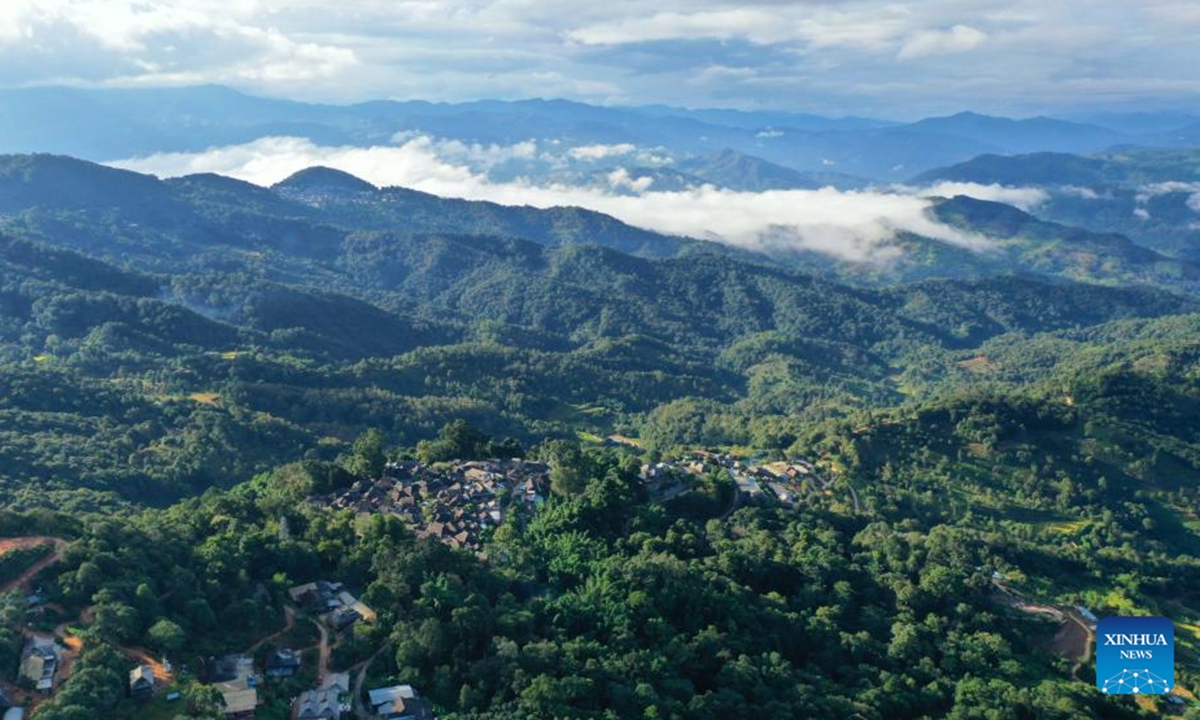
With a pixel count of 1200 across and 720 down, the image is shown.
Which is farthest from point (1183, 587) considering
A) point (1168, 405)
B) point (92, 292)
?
point (92, 292)

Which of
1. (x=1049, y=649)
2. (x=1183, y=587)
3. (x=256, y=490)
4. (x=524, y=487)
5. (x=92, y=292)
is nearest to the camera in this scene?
(x=1049, y=649)

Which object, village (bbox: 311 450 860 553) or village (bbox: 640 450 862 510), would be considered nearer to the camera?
village (bbox: 311 450 860 553)

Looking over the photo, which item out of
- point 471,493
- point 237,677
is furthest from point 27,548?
point 471,493

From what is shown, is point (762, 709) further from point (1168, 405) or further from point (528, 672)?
point (1168, 405)

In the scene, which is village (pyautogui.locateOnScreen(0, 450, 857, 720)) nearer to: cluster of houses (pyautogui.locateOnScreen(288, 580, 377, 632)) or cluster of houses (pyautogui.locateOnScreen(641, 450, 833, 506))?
cluster of houses (pyautogui.locateOnScreen(288, 580, 377, 632))

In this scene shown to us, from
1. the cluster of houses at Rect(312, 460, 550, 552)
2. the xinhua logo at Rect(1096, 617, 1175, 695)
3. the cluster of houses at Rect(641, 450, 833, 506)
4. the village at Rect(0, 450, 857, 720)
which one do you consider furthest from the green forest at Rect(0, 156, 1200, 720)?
the xinhua logo at Rect(1096, 617, 1175, 695)

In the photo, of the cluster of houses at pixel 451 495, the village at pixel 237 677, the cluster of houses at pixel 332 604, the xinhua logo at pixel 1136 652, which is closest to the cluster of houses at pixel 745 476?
the cluster of houses at pixel 451 495

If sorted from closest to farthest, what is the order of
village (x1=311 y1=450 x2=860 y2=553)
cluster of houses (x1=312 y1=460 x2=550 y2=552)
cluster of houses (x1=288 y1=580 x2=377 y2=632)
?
cluster of houses (x1=288 y1=580 x2=377 y2=632) < cluster of houses (x1=312 y1=460 x2=550 y2=552) < village (x1=311 y1=450 x2=860 y2=553)

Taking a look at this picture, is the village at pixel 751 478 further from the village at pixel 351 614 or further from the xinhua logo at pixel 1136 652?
the xinhua logo at pixel 1136 652
